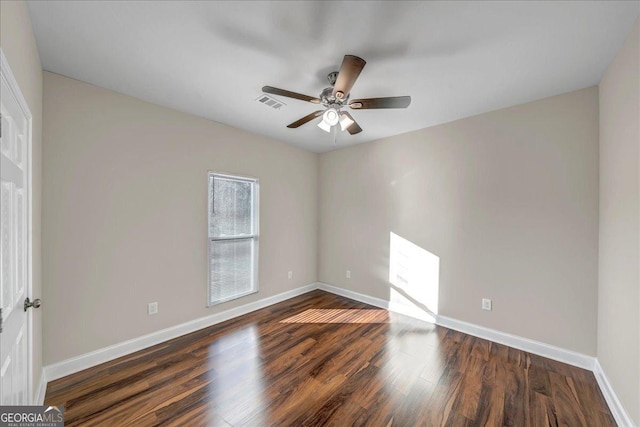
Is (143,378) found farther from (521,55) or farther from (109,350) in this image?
(521,55)

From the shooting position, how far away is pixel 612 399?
1788mm

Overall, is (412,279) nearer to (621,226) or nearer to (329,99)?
(621,226)

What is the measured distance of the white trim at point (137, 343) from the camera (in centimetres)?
205

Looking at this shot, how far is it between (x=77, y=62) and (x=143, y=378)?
8.50ft

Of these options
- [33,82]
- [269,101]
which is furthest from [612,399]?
[33,82]

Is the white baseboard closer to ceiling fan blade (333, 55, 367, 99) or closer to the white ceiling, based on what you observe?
the white ceiling

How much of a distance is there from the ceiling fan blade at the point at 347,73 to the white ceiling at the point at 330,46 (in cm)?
23

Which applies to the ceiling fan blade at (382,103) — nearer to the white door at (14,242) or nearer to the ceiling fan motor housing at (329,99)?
the ceiling fan motor housing at (329,99)

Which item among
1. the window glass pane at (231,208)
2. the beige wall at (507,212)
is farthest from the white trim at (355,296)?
the window glass pane at (231,208)

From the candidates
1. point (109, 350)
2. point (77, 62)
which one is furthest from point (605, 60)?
point (109, 350)

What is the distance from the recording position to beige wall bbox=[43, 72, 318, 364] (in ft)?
6.70

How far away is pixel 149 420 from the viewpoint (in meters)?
1.64

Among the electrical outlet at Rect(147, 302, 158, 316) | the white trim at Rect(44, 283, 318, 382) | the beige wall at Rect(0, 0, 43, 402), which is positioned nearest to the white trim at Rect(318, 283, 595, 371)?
the white trim at Rect(44, 283, 318, 382)

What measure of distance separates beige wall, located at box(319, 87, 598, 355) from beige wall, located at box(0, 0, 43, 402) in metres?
3.46
